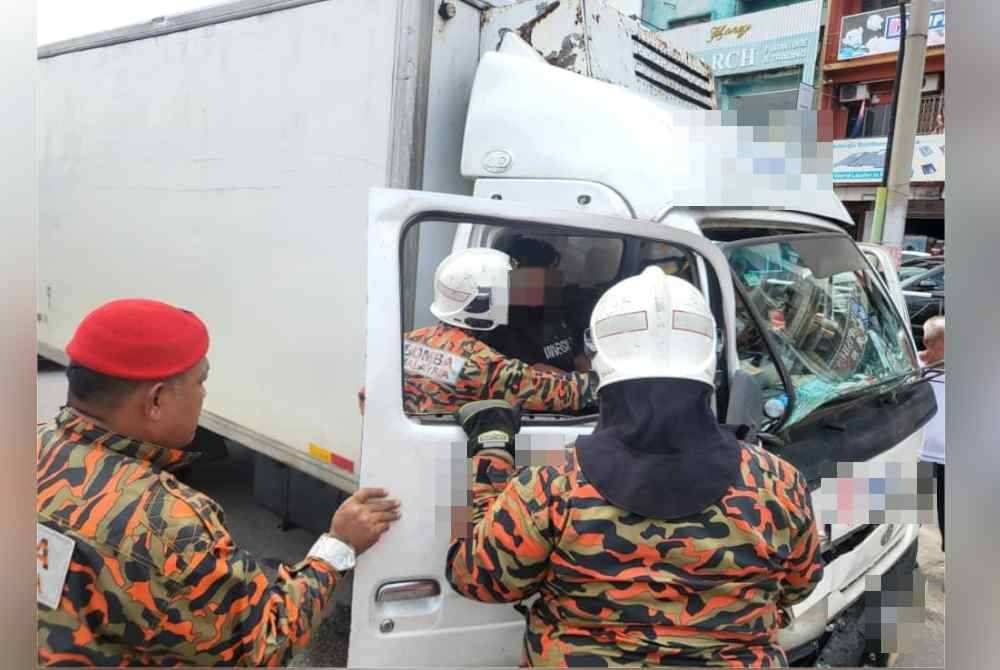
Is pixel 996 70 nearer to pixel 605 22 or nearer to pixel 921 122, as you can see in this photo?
pixel 921 122

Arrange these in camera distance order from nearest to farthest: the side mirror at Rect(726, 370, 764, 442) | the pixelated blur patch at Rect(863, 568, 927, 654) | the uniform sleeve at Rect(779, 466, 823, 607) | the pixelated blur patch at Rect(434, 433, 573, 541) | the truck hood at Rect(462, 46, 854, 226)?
the uniform sleeve at Rect(779, 466, 823, 607), the pixelated blur patch at Rect(434, 433, 573, 541), the pixelated blur patch at Rect(863, 568, 927, 654), the side mirror at Rect(726, 370, 764, 442), the truck hood at Rect(462, 46, 854, 226)

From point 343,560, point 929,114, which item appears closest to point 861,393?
point 929,114

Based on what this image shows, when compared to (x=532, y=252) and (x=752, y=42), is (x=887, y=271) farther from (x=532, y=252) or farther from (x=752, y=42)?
(x=532, y=252)

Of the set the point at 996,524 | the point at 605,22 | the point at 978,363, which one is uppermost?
the point at 605,22

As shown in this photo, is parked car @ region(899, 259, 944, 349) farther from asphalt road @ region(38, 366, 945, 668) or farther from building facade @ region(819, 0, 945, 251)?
asphalt road @ region(38, 366, 945, 668)

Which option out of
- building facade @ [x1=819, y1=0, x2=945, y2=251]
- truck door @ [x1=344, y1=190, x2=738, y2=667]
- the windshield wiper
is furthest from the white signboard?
truck door @ [x1=344, y1=190, x2=738, y2=667]

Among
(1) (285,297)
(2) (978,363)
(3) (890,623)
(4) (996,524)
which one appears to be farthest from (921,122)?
A: (1) (285,297)

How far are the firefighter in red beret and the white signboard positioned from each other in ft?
6.76

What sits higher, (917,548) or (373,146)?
(373,146)

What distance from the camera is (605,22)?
2906 millimetres

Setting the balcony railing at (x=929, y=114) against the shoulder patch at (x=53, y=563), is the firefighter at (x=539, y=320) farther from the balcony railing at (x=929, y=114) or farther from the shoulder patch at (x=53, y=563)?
the shoulder patch at (x=53, y=563)

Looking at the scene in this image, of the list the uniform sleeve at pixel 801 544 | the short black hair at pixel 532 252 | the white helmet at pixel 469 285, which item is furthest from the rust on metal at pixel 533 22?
the uniform sleeve at pixel 801 544

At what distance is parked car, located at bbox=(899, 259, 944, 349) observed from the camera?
102 inches

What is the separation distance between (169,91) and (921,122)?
2.92m
